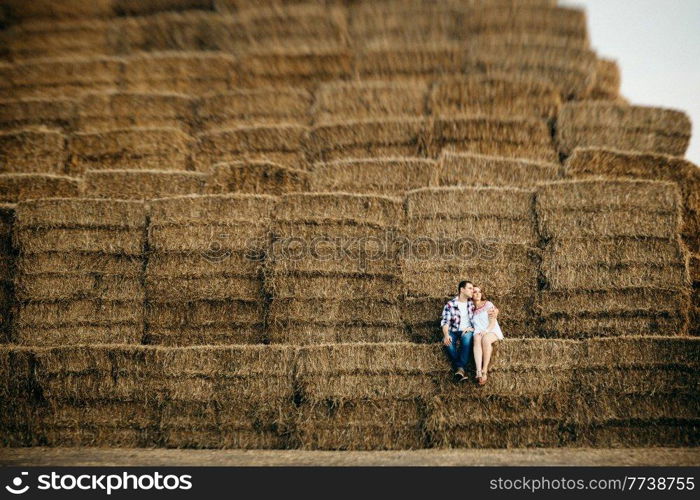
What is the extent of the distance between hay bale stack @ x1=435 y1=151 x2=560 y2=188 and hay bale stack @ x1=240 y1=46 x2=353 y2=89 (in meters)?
3.11

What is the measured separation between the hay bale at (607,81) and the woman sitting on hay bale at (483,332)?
531 centimetres

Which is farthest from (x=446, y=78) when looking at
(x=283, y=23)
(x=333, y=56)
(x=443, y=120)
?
(x=283, y=23)

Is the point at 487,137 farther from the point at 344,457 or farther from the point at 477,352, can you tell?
the point at 344,457

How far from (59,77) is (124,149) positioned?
268 cm

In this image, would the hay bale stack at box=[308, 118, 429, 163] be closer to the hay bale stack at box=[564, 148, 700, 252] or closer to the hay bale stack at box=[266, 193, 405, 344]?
the hay bale stack at box=[564, 148, 700, 252]

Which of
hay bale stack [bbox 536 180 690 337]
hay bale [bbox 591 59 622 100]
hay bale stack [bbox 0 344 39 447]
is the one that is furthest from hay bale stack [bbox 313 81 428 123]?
hay bale stack [bbox 0 344 39 447]

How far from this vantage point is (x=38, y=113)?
10.2 metres

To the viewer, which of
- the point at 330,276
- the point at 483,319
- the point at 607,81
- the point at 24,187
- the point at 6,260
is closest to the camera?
the point at 483,319

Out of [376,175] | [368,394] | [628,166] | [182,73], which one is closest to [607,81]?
[628,166]

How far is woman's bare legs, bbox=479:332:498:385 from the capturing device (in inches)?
244

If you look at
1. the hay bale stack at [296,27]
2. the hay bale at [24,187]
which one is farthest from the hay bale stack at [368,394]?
the hay bale stack at [296,27]

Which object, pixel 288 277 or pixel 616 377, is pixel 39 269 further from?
pixel 616 377
